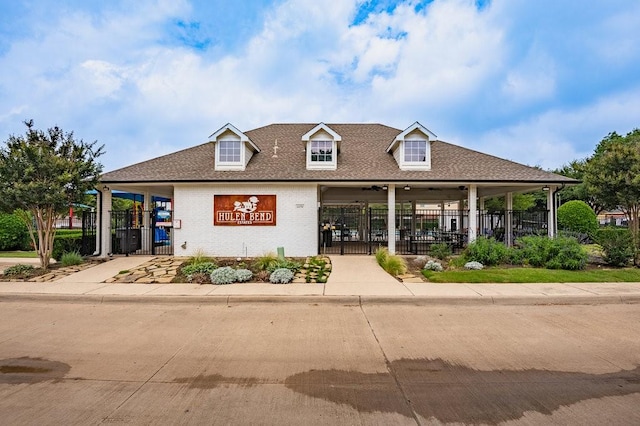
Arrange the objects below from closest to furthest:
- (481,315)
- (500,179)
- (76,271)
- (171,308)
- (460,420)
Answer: (460,420) < (481,315) < (171,308) < (76,271) < (500,179)

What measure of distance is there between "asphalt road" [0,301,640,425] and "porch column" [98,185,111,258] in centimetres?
878

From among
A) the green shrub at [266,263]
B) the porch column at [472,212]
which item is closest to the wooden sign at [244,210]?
the green shrub at [266,263]

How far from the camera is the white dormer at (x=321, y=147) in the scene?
55.5 feet

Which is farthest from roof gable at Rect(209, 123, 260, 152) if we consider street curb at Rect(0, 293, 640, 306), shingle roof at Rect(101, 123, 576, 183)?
street curb at Rect(0, 293, 640, 306)

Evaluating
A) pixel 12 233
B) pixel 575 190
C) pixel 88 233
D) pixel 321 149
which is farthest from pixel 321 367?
pixel 575 190

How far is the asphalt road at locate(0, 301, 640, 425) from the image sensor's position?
12.7 feet

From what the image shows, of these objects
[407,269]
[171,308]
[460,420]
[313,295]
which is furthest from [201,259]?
[460,420]

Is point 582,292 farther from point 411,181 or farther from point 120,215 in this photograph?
point 120,215

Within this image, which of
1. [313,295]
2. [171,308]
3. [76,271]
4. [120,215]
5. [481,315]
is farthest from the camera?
[120,215]

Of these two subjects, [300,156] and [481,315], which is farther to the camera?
[300,156]

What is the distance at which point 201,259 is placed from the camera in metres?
13.5

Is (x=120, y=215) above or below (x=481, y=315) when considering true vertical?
above

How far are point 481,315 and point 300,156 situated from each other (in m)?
12.4

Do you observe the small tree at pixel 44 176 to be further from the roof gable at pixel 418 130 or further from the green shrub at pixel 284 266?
the roof gable at pixel 418 130
